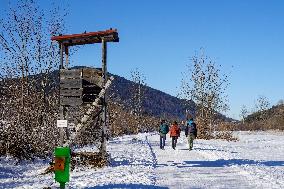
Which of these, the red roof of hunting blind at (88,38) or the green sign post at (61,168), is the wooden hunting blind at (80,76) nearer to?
the red roof of hunting blind at (88,38)

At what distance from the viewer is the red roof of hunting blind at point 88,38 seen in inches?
765

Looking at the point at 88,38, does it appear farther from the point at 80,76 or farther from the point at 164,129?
the point at 164,129

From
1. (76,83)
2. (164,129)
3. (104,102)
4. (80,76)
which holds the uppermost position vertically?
(80,76)

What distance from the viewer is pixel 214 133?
183ft

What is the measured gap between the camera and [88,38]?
1978 centimetres

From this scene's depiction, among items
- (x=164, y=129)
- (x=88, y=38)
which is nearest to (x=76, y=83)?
(x=88, y=38)

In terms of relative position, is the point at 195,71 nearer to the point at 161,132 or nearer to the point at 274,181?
the point at 161,132

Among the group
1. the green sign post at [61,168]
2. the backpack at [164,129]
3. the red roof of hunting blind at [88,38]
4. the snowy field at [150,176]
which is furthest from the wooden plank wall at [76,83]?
the backpack at [164,129]

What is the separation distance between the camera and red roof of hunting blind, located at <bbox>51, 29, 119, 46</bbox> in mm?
19422

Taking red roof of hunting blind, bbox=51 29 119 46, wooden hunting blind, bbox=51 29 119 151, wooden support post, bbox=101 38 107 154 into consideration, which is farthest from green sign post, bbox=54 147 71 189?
red roof of hunting blind, bbox=51 29 119 46

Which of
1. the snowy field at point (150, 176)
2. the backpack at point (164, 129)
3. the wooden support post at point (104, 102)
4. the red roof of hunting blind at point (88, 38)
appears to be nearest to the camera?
the snowy field at point (150, 176)

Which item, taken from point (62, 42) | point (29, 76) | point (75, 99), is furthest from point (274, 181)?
point (29, 76)

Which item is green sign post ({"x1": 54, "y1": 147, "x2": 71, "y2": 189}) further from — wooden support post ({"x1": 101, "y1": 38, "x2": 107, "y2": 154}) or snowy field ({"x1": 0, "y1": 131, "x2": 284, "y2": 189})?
wooden support post ({"x1": 101, "y1": 38, "x2": 107, "y2": 154})

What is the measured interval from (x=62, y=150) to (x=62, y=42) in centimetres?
921
